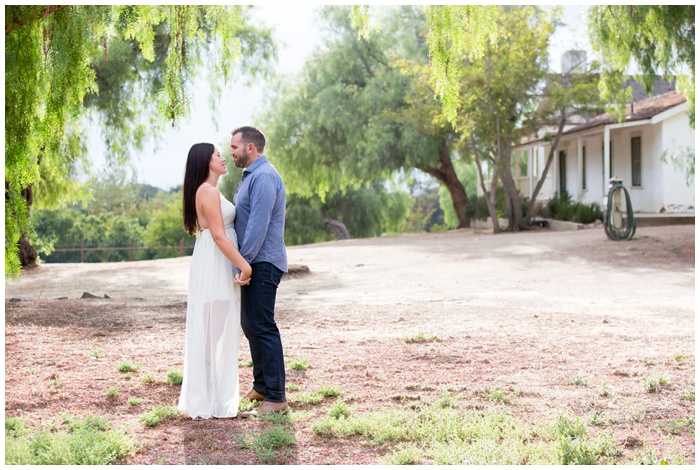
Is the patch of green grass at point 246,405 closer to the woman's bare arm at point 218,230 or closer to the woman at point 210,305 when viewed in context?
the woman at point 210,305

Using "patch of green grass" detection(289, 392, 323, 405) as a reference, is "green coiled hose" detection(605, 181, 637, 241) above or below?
above

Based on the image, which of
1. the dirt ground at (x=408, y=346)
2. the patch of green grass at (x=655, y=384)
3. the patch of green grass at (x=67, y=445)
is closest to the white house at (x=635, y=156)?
the dirt ground at (x=408, y=346)

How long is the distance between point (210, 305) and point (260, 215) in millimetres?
674

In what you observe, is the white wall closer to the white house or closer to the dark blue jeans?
the white house

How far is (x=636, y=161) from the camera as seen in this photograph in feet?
89.8

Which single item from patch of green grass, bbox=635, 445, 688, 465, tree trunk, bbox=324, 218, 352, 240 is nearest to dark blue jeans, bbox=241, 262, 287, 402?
patch of green grass, bbox=635, 445, 688, 465

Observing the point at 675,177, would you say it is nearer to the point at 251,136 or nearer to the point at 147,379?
the point at 147,379

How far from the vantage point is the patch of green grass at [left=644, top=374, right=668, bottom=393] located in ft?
19.5

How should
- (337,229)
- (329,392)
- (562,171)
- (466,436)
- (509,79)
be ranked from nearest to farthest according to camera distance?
1. (466,436)
2. (329,392)
3. (509,79)
4. (562,171)
5. (337,229)

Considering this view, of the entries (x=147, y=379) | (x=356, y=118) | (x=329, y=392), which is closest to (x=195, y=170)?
(x=329, y=392)

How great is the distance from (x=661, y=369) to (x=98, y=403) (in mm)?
4383

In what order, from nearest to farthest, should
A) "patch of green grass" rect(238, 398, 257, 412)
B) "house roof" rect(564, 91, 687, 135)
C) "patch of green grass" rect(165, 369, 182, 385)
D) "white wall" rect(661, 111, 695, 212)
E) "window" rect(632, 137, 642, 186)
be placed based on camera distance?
1. "patch of green grass" rect(238, 398, 257, 412)
2. "patch of green grass" rect(165, 369, 182, 385)
3. "white wall" rect(661, 111, 695, 212)
4. "house roof" rect(564, 91, 687, 135)
5. "window" rect(632, 137, 642, 186)

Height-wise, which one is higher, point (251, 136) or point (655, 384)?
point (251, 136)

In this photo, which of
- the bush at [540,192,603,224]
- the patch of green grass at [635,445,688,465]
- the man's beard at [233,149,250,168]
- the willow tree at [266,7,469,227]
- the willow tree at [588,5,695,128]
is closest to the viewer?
the patch of green grass at [635,445,688,465]
